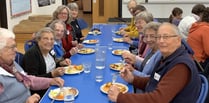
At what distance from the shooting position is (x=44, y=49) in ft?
8.82

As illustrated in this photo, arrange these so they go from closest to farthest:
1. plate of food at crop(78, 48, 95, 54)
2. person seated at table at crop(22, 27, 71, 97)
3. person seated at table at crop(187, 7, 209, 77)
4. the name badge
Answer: the name badge < person seated at table at crop(22, 27, 71, 97) < plate of food at crop(78, 48, 95, 54) < person seated at table at crop(187, 7, 209, 77)

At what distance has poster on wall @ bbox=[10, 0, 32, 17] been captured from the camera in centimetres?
624

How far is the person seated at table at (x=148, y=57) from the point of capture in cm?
241

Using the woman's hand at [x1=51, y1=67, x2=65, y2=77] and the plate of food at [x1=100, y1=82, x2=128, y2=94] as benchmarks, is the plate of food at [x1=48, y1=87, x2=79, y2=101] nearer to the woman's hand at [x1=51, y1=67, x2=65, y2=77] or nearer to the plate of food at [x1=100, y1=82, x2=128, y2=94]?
the plate of food at [x1=100, y1=82, x2=128, y2=94]

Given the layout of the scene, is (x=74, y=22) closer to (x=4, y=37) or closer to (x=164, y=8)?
(x=4, y=37)

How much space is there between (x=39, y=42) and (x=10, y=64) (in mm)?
602

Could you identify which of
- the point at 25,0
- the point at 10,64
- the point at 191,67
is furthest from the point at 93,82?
the point at 25,0

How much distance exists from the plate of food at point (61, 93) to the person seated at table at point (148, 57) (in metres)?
0.67

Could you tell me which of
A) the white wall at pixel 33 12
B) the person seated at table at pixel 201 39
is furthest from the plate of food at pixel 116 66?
the white wall at pixel 33 12

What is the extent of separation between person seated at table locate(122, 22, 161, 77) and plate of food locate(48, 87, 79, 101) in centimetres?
67

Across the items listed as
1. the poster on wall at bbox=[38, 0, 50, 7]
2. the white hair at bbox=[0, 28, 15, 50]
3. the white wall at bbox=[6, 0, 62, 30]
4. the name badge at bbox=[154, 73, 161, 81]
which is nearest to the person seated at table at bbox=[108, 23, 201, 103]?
the name badge at bbox=[154, 73, 161, 81]

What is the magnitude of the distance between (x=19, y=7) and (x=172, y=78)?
569 cm

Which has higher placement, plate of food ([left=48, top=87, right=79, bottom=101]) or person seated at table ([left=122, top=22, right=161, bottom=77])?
person seated at table ([left=122, top=22, right=161, bottom=77])

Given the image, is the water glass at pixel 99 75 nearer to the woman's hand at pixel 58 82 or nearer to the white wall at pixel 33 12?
the woman's hand at pixel 58 82
